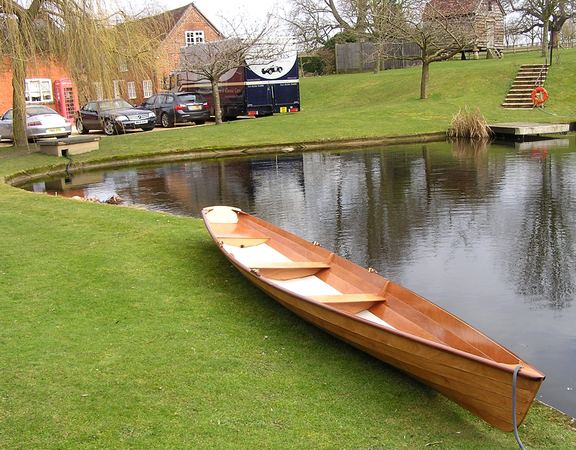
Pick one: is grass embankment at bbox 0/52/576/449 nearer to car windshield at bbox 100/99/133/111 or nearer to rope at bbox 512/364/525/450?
rope at bbox 512/364/525/450

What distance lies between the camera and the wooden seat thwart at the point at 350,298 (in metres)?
6.63

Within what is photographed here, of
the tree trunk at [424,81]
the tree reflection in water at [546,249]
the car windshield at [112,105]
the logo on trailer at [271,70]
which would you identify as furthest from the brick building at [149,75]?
the tree reflection in water at [546,249]

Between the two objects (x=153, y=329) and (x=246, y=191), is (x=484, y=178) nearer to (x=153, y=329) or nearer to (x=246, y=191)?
(x=246, y=191)

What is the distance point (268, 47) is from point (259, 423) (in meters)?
27.9

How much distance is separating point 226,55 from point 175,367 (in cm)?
2521

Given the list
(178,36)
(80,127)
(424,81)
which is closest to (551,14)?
(424,81)

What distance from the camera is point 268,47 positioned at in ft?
103

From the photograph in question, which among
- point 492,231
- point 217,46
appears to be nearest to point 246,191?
point 492,231

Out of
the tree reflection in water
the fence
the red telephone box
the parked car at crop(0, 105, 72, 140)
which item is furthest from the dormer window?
the tree reflection in water

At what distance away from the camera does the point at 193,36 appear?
46812 millimetres

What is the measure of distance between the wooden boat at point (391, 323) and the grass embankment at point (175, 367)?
0.98ft

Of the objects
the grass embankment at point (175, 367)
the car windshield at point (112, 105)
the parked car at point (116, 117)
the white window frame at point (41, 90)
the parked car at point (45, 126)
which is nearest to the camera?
the grass embankment at point (175, 367)

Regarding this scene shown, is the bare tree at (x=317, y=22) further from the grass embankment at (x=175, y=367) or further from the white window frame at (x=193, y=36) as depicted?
the grass embankment at (x=175, y=367)

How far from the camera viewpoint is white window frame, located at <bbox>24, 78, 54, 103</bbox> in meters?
39.2
